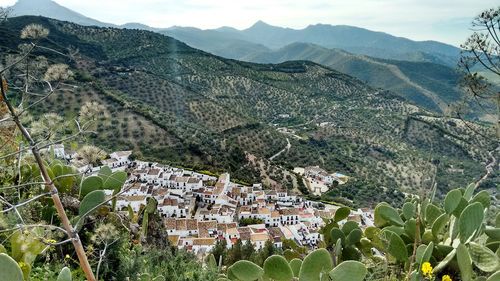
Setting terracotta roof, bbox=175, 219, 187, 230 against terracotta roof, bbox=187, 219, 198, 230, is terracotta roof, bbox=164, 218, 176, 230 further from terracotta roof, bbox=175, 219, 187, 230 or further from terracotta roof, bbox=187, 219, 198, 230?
terracotta roof, bbox=187, 219, 198, 230

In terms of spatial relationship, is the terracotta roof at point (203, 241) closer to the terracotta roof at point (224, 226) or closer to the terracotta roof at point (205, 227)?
the terracotta roof at point (205, 227)

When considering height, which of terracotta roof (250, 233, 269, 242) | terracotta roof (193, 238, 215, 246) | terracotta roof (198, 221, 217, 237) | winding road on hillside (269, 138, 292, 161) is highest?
terracotta roof (193, 238, 215, 246)

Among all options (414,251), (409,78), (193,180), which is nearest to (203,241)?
(193,180)

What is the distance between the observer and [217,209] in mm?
20922

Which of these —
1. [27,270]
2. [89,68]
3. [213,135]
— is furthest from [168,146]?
[27,270]

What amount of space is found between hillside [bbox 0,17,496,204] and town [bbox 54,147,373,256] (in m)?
3.95

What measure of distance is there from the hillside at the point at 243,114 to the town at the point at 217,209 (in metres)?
3.95

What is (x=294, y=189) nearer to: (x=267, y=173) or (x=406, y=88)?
(x=267, y=173)

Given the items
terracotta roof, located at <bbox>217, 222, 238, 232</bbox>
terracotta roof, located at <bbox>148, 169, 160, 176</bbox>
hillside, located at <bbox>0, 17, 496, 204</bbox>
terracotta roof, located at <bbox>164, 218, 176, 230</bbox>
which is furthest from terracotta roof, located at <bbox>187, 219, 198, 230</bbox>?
hillside, located at <bbox>0, 17, 496, 204</bbox>

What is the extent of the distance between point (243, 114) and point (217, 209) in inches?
1254

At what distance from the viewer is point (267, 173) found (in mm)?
33062

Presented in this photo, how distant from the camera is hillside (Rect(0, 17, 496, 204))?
33000 mm

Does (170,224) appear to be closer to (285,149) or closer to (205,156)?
(205,156)

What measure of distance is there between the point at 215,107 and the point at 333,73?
55131 millimetres
